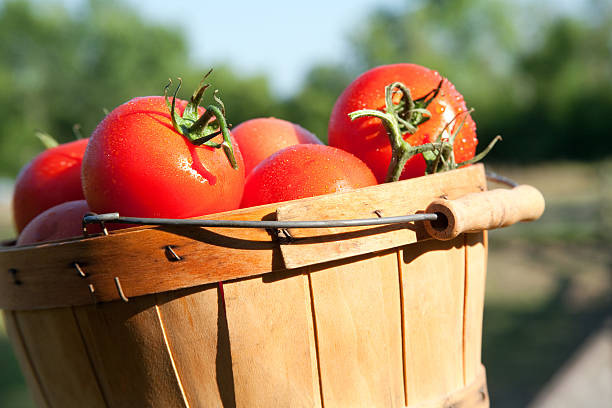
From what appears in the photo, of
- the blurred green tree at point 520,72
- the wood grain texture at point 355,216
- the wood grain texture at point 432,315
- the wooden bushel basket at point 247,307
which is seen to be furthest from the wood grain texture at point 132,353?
the blurred green tree at point 520,72

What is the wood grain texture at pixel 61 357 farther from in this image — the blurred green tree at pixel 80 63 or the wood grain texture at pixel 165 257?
the blurred green tree at pixel 80 63

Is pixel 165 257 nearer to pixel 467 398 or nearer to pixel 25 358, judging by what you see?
pixel 25 358

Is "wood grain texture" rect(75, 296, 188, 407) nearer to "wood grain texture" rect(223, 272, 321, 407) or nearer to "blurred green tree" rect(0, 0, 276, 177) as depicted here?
"wood grain texture" rect(223, 272, 321, 407)

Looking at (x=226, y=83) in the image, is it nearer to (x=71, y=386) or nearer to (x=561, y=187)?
(x=561, y=187)

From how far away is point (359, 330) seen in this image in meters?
1.05

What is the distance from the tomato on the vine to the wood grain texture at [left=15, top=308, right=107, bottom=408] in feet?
0.71

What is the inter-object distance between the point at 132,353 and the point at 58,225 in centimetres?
32

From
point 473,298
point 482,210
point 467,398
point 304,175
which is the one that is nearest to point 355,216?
point 304,175

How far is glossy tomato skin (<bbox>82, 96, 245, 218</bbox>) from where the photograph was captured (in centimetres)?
101

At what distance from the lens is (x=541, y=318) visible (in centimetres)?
668

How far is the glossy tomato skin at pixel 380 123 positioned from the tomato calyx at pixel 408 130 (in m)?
0.02

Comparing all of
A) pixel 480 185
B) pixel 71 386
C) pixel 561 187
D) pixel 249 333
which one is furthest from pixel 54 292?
pixel 561 187

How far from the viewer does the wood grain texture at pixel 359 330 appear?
102cm

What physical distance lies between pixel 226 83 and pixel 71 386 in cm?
2795
